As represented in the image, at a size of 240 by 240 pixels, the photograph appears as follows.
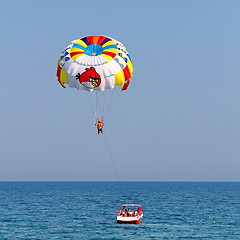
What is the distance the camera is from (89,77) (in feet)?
181

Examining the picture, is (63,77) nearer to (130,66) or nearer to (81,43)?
(81,43)

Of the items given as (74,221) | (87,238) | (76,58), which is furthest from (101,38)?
(74,221)

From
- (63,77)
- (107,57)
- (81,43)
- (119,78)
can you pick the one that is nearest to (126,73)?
(119,78)

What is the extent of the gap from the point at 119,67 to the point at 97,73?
2511 mm

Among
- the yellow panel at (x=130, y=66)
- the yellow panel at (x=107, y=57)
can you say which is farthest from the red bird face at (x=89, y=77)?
the yellow panel at (x=130, y=66)

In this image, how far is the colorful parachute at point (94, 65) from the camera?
55406mm

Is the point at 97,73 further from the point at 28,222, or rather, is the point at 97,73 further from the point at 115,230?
the point at 28,222

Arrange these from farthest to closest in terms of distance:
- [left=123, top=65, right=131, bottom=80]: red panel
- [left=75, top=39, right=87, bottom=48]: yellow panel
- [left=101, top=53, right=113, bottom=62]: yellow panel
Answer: [left=75, top=39, right=87, bottom=48]: yellow panel → [left=123, top=65, right=131, bottom=80]: red panel → [left=101, top=53, right=113, bottom=62]: yellow panel

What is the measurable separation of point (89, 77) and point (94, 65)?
138cm

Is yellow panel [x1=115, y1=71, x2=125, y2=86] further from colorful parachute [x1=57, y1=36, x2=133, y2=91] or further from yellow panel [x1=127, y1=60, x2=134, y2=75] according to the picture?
yellow panel [x1=127, y1=60, x2=134, y2=75]

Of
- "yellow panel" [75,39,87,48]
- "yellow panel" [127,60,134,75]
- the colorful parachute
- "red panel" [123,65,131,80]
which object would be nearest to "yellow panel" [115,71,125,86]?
the colorful parachute

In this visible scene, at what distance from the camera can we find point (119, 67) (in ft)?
184

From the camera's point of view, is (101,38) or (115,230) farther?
(115,230)

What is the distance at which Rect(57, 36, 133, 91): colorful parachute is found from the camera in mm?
55406
